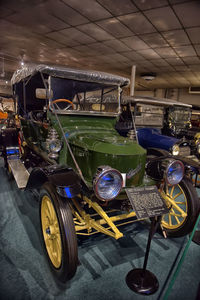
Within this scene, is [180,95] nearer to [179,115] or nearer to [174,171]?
[179,115]

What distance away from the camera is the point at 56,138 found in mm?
2434

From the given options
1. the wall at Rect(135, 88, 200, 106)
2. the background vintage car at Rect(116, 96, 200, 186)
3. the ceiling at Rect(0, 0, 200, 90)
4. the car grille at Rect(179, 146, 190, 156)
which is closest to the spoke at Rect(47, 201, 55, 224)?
the ceiling at Rect(0, 0, 200, 90)

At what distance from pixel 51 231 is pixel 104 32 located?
18.7 feet

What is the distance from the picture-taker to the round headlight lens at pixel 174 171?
7.17ft

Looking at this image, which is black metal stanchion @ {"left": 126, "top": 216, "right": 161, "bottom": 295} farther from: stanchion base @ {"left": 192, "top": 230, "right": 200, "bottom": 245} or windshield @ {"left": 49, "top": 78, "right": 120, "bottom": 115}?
windshield @ {"left": 49, "top": 78, "right": 120, "bottom": 115}

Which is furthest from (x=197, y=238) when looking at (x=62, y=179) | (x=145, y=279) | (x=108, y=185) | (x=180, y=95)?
(x=180, y=95)

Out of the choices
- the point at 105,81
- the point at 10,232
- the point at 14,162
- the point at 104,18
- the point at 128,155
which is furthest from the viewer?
the point at 104,18

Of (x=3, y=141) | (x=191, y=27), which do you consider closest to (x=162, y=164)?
(x=3, y=141)

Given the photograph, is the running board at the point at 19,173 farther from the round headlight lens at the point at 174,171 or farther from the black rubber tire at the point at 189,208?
the black rubber tire at the point at 189,208

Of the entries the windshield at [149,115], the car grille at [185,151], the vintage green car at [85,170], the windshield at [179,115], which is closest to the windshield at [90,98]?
the vintage green car at [85,170]

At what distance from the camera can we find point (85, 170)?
2.22m

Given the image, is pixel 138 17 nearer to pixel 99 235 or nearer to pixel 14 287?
pixel 99 235

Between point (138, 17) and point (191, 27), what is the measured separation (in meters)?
1.46

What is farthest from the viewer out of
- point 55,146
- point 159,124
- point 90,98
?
point 159,124
